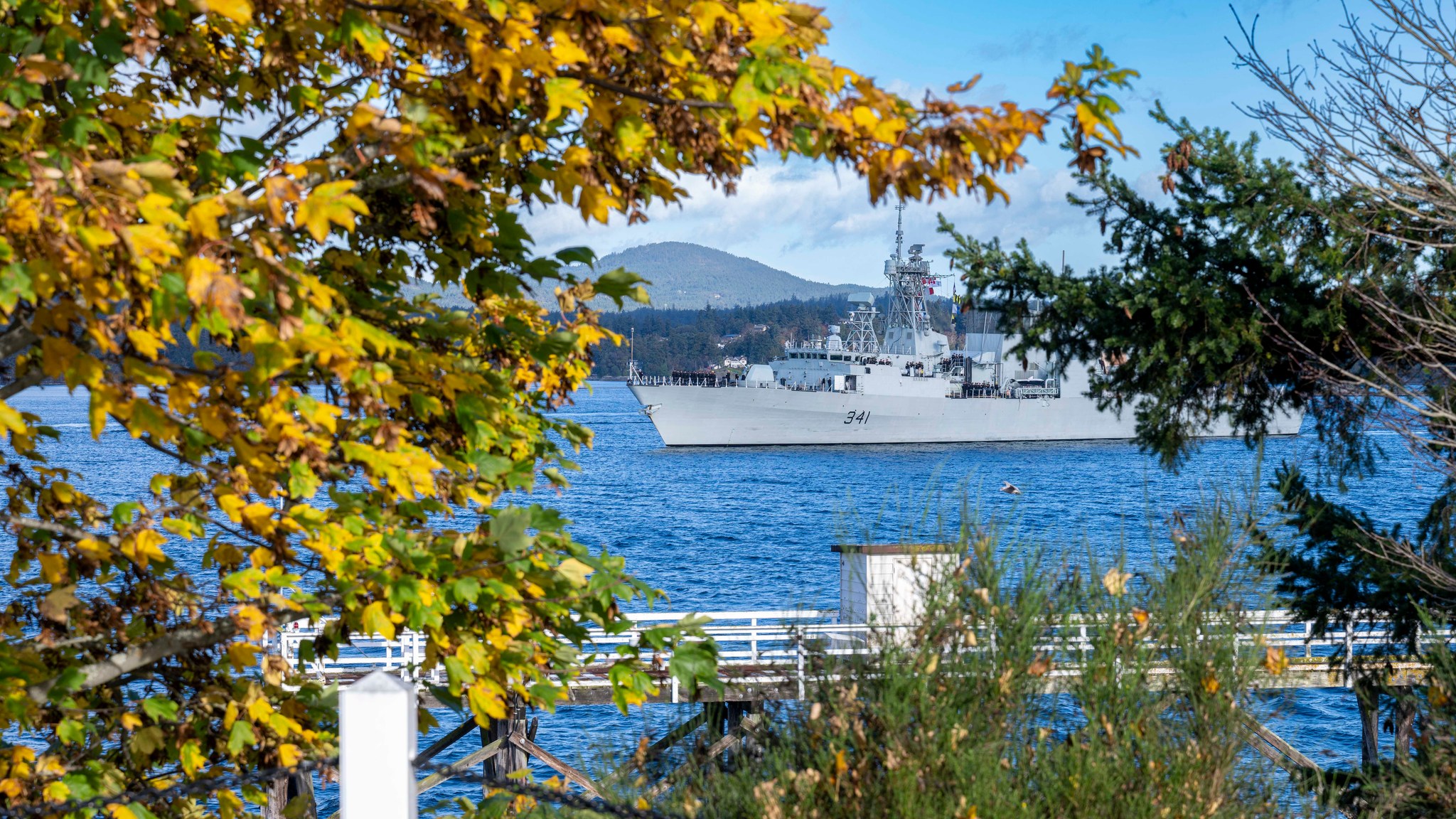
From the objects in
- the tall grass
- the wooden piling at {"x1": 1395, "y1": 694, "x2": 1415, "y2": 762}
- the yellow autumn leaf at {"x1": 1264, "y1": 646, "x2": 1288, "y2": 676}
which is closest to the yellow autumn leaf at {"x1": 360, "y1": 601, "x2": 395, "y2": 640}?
the tall grass

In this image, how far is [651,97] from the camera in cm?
290

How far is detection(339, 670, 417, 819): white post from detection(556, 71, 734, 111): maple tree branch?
1.56 meters

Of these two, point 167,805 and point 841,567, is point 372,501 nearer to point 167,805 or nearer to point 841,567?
point 167,805

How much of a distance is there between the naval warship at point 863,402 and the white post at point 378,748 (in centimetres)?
6905

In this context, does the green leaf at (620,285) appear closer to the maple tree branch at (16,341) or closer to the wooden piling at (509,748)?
the maple tree branch at (16,341)

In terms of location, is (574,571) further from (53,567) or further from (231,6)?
(231,6)

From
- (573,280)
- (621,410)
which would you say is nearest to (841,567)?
(573,280)

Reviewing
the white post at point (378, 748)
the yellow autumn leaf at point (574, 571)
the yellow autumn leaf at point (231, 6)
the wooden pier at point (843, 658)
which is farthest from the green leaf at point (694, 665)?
the yellow autumn leaf at point (231, 6)

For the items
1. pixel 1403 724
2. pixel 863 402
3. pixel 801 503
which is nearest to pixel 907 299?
pixel 863 402

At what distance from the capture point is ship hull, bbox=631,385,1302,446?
74188mm

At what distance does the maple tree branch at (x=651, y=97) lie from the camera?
2846 mm

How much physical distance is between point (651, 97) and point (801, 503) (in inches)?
2144

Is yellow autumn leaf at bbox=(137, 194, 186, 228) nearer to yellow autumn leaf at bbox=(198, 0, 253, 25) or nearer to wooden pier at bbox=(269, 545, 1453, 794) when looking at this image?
yellow autumn leaf at bbox=(198, 0, 253, 25)

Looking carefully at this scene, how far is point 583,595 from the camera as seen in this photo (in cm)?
313
